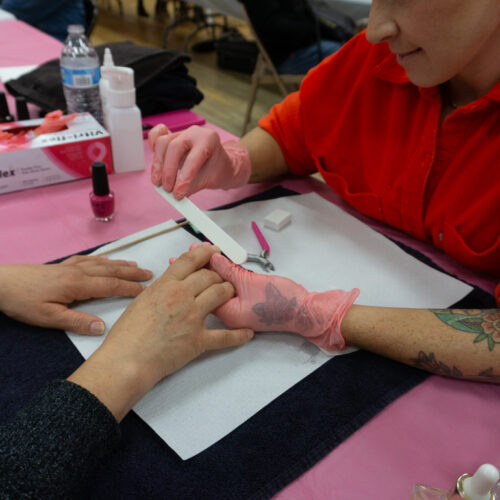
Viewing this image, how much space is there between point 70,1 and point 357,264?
6.81 ft

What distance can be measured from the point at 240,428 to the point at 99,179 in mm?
536

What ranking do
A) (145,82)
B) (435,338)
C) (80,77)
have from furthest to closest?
(145,82), (80,77), (435,338)

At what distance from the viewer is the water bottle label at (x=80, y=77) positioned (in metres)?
1.09

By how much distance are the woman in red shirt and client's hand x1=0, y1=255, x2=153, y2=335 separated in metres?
0.18

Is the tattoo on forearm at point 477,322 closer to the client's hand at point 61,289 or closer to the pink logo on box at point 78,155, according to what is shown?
the client's hand at point 61,289

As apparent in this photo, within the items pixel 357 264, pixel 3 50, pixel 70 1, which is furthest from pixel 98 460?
pixel 70 1

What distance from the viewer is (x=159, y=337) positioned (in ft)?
1.99

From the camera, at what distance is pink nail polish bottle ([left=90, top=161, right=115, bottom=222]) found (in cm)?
85

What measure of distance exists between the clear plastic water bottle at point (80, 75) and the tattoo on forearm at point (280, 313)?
0.77 metres

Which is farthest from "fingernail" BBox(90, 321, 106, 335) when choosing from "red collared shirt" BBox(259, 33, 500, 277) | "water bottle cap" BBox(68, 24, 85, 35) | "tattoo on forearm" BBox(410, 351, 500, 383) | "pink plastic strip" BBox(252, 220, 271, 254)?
"water bottle cap" BBox(68, 24, 85, 35)

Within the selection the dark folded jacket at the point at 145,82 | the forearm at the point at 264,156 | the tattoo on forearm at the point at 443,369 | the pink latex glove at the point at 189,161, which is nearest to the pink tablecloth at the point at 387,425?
the tattoo on forearm at the point at 443,369

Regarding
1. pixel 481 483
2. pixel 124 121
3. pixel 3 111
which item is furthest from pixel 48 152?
pixel 481 483

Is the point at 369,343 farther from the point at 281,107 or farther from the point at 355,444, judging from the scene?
the point at 281,107

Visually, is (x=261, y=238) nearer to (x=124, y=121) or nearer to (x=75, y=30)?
(x=124, y=121)
